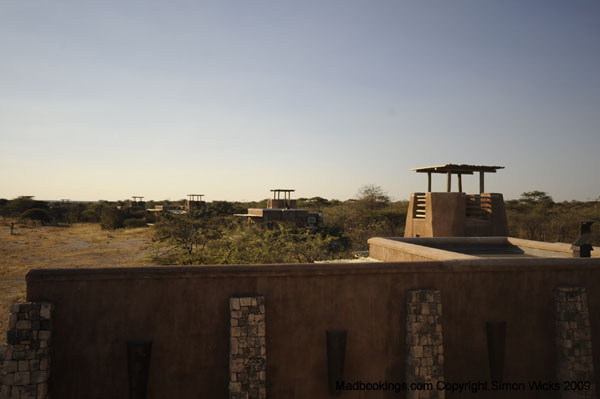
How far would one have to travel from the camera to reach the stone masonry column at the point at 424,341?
817 cm

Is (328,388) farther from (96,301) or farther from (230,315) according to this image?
(96,301)

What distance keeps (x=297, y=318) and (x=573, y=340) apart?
6832 millimetres

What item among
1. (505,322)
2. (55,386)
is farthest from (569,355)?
(55,386)

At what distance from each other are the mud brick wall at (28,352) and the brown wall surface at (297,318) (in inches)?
10.5

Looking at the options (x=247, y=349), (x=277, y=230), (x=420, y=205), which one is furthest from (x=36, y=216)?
(x=247, y=349)

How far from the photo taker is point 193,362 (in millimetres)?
8062

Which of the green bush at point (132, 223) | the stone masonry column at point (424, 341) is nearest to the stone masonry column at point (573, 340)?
the stone masonry column at point (424, 341)

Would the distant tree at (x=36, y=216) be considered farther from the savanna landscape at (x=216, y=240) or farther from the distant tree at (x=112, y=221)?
the distant tree at (x=112, y=221)

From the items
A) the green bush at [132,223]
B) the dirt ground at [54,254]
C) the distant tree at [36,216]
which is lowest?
the dirt ground at [54,254]

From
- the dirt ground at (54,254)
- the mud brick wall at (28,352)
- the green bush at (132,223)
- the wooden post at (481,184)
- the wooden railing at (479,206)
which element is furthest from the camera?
the green bush at (132,223)

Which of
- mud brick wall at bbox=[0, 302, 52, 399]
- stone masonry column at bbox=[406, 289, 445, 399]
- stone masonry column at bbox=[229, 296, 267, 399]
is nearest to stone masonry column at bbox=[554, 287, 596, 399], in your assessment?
stone masonry column at bbox=[406, 289, 445, 399]

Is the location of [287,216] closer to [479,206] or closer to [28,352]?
[479,206]

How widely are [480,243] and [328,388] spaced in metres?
9.55

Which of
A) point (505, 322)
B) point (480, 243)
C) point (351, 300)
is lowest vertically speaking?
point (505, 322)
